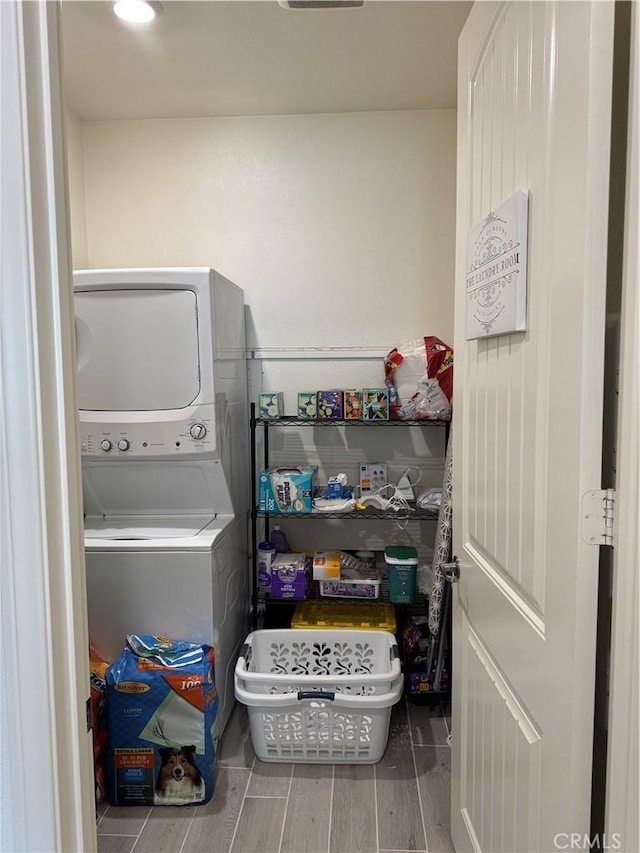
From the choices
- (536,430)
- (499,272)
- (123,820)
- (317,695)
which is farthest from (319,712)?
(499,272)

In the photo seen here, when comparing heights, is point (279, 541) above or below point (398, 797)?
above

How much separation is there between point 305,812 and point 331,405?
149 centimetres

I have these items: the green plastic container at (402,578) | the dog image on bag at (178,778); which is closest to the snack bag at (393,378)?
the green plastic container at (402,578)

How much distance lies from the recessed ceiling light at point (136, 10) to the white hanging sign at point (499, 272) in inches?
53.3

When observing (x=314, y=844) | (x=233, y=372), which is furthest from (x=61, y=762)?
(x=233, y=372)

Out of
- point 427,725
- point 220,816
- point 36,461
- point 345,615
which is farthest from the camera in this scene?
point 345,615

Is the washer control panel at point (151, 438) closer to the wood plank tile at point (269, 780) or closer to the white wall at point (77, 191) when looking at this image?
the white wall at point (77, 191)

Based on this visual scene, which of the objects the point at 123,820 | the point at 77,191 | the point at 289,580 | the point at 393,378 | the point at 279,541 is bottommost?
the point at 123,820

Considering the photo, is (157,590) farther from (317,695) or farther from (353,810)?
(353,810)

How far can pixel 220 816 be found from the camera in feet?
6.02

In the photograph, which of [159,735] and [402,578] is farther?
[402,578]

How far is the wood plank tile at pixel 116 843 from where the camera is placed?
67.1 inches

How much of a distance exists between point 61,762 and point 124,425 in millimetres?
1512

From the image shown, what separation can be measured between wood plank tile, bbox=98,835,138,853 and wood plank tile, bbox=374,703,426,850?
2.49ft
